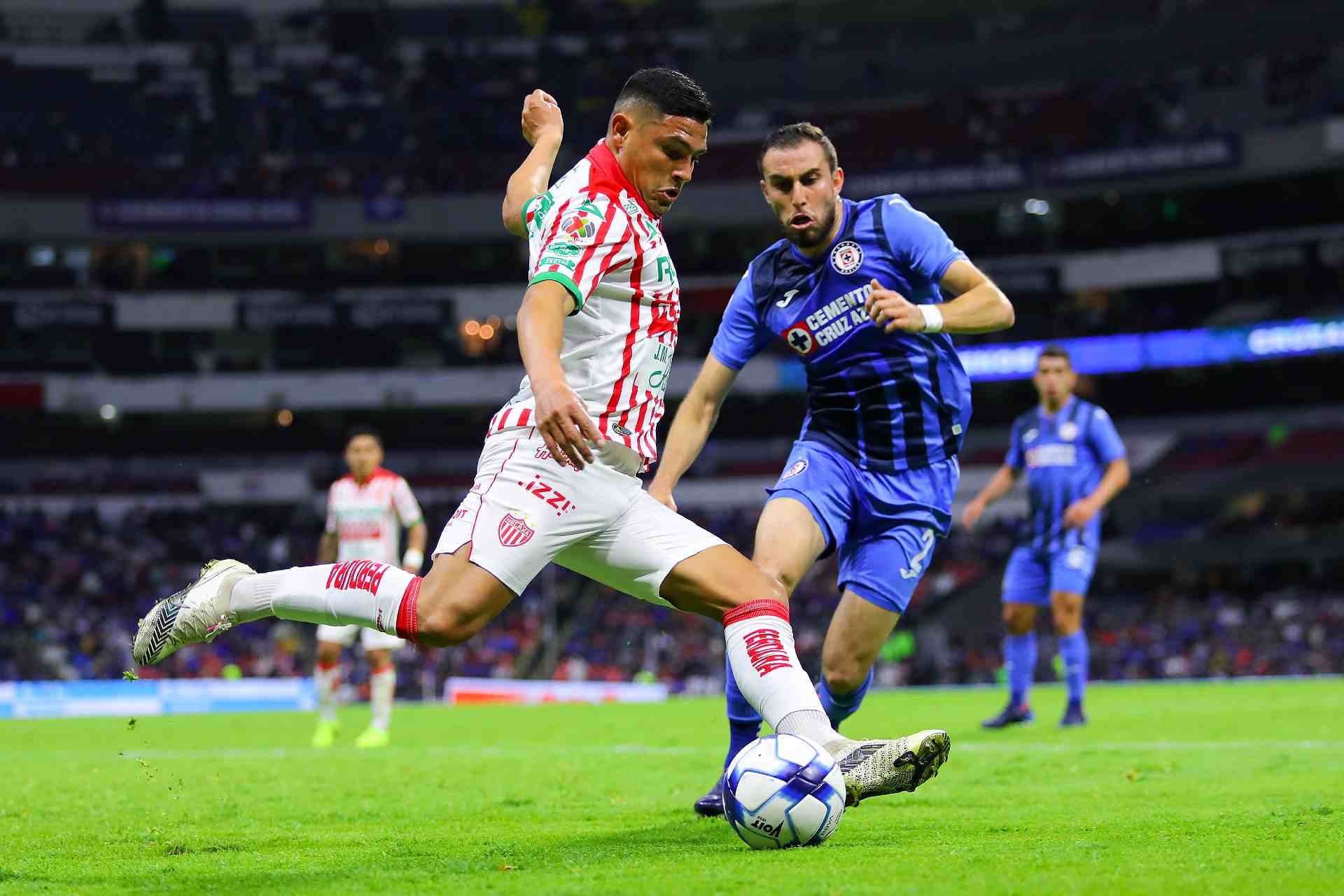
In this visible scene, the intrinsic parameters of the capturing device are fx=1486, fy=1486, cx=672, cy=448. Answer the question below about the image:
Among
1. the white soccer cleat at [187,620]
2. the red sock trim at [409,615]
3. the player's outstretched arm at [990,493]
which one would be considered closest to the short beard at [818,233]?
the red sock trim at [409,615]

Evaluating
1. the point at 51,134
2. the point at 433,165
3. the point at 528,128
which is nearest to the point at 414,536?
the point at 528,128

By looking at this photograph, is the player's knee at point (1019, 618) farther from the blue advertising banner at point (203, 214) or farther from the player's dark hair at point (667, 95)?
the blue advertising banner at point (203, 214)

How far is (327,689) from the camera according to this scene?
13.4m

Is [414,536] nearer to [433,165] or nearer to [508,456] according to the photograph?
[508,456]

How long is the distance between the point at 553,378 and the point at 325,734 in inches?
360

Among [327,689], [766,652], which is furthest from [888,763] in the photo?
[327,689]

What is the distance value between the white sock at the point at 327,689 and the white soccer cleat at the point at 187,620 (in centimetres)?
824

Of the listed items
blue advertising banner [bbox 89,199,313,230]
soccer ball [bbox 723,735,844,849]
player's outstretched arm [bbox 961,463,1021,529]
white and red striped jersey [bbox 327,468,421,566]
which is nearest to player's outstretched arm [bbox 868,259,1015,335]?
soccer ball [bbox 723,735,844,849]

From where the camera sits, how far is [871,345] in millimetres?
6469

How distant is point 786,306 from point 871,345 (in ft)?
1.38

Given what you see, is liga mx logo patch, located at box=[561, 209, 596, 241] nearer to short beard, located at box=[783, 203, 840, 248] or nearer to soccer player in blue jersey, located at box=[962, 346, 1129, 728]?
short beard, located at box=[783, 203, 840, 248]

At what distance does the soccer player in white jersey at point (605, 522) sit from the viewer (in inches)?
193

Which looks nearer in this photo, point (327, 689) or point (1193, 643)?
point (327, 689)

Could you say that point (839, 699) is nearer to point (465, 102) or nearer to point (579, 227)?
point (579, 227)
